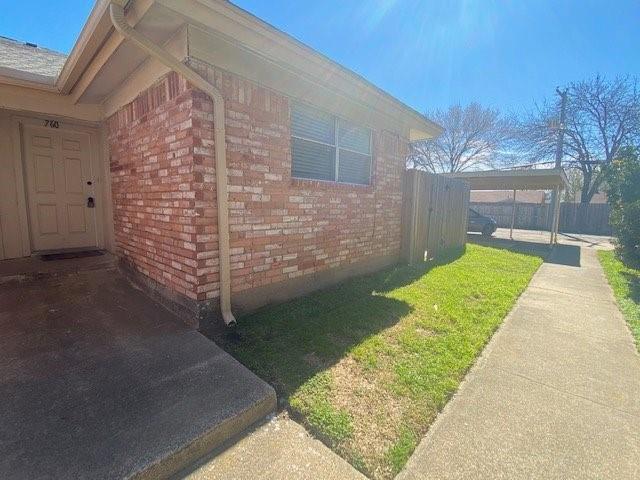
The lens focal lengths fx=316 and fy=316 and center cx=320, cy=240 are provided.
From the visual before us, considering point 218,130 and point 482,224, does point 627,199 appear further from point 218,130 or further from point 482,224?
point 218,130

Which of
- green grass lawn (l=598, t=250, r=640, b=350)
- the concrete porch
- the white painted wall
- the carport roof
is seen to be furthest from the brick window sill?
the carport roof

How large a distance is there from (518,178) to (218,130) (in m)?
11.5

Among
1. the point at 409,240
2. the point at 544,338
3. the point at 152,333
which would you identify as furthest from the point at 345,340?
the point at 409,240

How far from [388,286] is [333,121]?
275cm

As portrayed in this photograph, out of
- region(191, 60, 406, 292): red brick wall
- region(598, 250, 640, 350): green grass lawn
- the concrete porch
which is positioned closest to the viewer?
the concrete porch

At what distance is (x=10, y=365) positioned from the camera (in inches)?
95.4

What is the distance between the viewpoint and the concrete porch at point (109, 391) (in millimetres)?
1675

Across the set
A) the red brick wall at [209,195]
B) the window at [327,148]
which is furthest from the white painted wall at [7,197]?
the window at [327,148]

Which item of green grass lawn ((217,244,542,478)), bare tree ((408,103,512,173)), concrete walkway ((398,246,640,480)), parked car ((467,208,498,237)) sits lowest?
concrete walkway ((398,246,640,480))

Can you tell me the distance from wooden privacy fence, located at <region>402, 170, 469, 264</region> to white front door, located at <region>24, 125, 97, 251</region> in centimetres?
587

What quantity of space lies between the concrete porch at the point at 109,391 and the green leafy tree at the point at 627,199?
8143mm

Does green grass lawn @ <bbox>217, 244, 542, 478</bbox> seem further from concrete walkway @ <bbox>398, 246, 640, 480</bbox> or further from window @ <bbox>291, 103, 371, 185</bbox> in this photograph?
window @ <bbox>291, 103, 371, 185</bbox>

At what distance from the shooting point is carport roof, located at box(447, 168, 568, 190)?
33.8 feet

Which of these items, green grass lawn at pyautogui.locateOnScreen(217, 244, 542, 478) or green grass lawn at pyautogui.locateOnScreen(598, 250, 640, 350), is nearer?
green grass lawn at pyautogui.locateOnScreen(217, 244, 542, 478)
